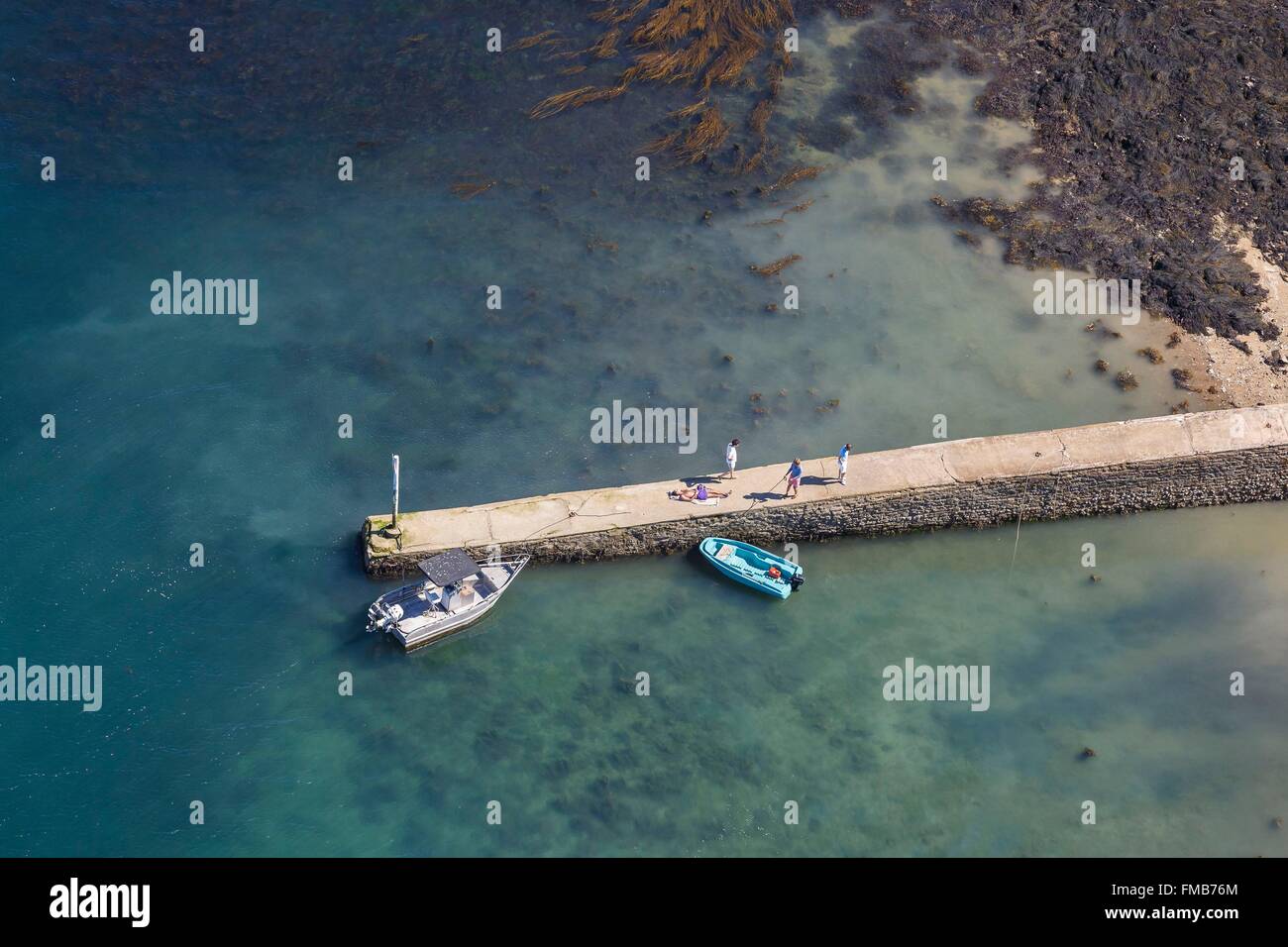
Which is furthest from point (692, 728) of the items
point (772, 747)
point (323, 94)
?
point (323, 94)

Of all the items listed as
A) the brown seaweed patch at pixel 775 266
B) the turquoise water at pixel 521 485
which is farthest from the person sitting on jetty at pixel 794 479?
the brown seaweed patch at pixel 775 266

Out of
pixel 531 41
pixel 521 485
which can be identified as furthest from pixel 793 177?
pixel 521 485

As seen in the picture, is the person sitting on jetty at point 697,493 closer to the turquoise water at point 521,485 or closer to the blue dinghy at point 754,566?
the blue dinghy at point 754,566

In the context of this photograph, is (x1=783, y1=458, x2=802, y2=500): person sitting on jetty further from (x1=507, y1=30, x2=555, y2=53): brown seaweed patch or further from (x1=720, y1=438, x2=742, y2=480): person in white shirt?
(x1=507, y1=30, x2=555, y2=53): brown seaweed patch

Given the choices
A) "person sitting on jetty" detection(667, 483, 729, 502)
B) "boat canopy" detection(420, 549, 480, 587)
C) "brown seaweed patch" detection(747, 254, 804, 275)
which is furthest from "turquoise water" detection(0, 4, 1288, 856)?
"boat canopy" detection(420, 549, 480, 587)

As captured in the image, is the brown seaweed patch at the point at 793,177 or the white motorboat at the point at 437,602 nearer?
the white motorboat at the point at 437,602

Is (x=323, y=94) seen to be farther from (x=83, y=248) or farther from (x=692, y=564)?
(x=692, y=564)
